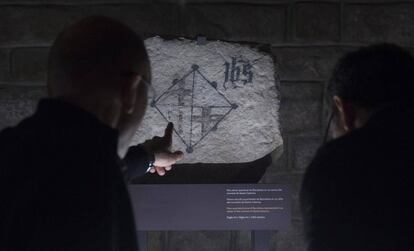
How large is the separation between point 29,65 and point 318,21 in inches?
41.4

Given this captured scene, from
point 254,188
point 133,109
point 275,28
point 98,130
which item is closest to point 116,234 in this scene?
point 98,130

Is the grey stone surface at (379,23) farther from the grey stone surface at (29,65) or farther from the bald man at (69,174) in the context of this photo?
the bald man at (69,174)

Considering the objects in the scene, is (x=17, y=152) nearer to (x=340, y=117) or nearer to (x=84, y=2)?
(x=340, y=117)

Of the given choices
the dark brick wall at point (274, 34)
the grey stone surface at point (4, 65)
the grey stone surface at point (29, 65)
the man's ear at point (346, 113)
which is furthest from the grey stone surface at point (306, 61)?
the man's ear at point (346, 113)

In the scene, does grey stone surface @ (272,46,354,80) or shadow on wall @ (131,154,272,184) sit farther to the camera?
grey stone surface @ (272,46,354,80)

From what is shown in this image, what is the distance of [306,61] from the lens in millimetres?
2656

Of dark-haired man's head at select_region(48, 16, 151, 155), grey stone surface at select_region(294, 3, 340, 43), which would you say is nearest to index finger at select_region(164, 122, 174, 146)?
dark-haired man's head at select_region(48, 16, 151, 155)

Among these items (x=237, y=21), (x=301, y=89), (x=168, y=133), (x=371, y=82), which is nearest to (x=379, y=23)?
(x=301, y=89)

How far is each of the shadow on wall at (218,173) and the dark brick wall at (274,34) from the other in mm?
362

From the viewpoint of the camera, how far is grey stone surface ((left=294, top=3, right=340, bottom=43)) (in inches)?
104

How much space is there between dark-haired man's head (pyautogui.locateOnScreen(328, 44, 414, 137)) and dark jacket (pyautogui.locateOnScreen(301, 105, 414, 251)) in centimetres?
5

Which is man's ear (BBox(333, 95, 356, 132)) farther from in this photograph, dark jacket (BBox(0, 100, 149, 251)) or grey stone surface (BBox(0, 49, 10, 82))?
grey stone surface (BBox(0, 49, 10, 82))

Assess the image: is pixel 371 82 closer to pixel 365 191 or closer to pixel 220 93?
pixel 365 191

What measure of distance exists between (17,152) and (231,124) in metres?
1.21
